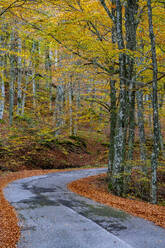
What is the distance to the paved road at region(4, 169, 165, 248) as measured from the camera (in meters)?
4.12

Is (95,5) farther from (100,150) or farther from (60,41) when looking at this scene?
(100,150)

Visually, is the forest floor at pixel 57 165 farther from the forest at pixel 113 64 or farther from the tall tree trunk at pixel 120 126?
the tall tree trunk at pixel 120 126

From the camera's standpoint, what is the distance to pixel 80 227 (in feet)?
15.7

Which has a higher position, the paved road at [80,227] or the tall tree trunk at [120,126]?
the tall tree trunk at [120,126]

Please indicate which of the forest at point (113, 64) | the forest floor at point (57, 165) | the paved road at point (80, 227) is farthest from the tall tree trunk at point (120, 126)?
the paved road at point (80, 227)

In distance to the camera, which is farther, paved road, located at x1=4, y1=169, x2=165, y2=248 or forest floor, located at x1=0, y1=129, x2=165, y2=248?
Answer: forest floor, located at x1=0, y1=129, x2=165, y2=248

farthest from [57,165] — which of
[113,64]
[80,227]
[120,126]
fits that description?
[80,227]

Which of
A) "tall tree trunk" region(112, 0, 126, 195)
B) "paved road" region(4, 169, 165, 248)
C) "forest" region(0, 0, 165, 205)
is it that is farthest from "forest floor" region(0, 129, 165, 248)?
"tall tree trunk" region(112, 0, 126, 195)

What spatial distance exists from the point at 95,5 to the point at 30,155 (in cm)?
1081

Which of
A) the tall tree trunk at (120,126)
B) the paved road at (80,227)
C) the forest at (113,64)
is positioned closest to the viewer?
the paved road at (80,227)

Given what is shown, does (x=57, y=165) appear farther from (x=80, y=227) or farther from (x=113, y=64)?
(x=80, y=227)

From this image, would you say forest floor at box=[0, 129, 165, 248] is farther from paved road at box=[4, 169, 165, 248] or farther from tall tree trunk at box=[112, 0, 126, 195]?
tall tree trunk at box=[112, 0, 126, 195]

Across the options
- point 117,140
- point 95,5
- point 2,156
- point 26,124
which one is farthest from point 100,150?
point 95,5

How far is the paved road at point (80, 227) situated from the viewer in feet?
13.5
